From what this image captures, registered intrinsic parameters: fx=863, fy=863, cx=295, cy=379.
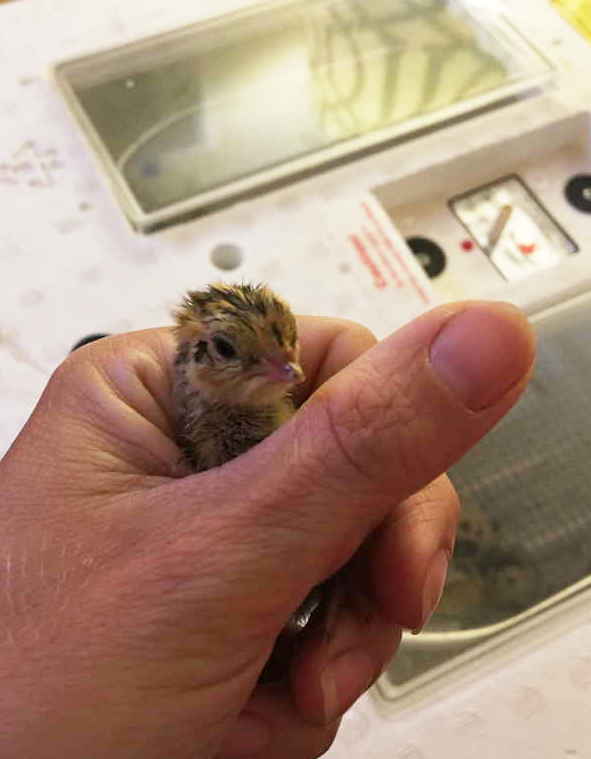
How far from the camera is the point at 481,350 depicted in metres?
0.53

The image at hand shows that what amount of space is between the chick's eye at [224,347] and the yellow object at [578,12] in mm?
1026

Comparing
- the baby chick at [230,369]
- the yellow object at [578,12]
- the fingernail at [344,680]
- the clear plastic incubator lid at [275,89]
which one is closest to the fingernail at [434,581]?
the fingernail at [344,680]

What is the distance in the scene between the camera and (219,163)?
1.20m

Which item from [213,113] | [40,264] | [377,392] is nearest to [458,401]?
[377,392]

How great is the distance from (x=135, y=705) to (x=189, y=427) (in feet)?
0.80

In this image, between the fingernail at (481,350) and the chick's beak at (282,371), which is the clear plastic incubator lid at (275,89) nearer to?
the chick's beak at (282,371)

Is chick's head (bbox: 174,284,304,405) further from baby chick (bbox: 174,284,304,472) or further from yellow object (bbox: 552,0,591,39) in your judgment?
yellow object (bbox: 552,0,591,39)

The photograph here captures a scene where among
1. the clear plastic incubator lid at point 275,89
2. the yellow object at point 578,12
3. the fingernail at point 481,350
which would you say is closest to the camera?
the fingernail at point 481,350

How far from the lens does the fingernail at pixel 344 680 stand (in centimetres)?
70

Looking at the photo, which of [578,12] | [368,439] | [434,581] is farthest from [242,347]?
[578,12]

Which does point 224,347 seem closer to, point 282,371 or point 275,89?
point 282,371

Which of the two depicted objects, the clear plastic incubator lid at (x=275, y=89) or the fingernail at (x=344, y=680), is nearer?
the fingernail at (x=344, y=680)

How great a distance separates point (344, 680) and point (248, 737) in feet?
0.30

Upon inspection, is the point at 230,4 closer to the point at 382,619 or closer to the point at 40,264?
the point at 40,264
